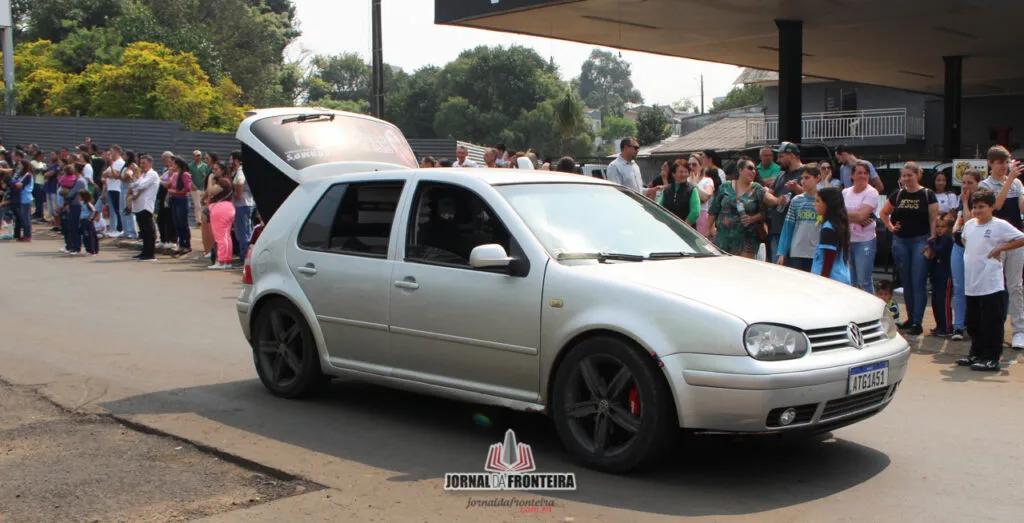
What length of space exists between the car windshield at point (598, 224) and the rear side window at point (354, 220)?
36.2 inches

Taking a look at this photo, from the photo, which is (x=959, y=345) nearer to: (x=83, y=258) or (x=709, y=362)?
(x=709, y=362)

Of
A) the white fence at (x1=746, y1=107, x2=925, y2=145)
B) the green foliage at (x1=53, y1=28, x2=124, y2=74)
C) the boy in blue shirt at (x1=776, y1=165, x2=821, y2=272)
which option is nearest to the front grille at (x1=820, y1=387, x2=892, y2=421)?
the boy in blue shirt at (x1=776, y1=165, x2=821, y2=272)

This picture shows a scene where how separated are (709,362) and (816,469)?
1113mm

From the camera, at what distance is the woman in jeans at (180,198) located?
1845cm

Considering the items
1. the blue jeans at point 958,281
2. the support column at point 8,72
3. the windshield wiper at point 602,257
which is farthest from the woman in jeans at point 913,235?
the support column at point 8,72

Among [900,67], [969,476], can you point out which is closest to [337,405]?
[969,476]

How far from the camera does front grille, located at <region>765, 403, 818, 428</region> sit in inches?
204

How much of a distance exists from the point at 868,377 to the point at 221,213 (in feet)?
41.6

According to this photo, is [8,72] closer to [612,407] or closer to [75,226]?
[75,226]

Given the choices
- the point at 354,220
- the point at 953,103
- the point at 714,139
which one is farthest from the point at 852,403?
the point at 714,139

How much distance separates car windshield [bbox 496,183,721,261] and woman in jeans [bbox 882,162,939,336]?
4.62 m

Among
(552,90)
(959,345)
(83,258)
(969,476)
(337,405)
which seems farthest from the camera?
(552,90)

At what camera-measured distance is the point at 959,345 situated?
→ 993 centimetres

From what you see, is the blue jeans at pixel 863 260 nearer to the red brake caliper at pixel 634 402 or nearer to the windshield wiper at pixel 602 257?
the windshield wiper at pixel 602 257
